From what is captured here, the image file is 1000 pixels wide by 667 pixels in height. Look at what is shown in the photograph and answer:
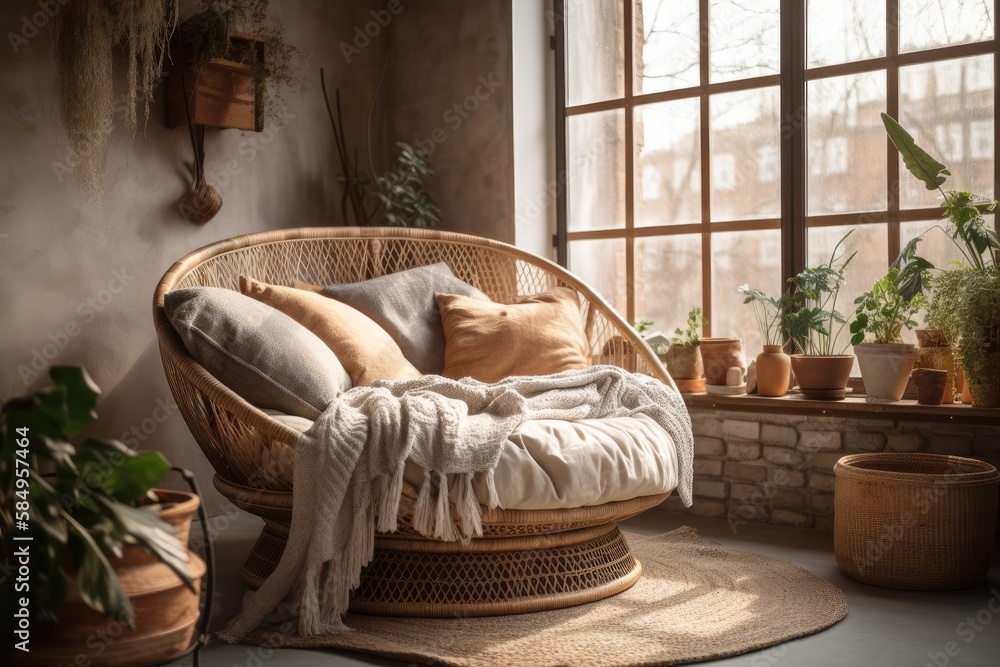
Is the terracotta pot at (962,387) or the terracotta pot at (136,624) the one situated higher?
the terracotta pot at (962,387)

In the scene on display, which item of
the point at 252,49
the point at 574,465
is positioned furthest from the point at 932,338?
the point at 252,49

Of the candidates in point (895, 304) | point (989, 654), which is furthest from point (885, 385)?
point (989, 654)

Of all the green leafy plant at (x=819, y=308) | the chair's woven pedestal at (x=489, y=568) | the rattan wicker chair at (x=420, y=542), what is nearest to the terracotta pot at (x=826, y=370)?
the green leafy plant at (x=819, y=308)

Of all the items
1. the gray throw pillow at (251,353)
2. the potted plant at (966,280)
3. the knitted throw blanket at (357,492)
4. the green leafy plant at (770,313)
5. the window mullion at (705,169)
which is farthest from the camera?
the window mullion at (705,169)

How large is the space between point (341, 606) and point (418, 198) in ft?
6.57

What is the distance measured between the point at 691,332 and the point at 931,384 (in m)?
0.80

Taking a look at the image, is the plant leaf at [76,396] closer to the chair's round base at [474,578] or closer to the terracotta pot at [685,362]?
the chair's round base at [474,578]

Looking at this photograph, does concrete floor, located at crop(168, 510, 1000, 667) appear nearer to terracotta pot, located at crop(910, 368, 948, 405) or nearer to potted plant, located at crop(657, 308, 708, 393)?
terracotta pot, located at crop(910, 368, 948, 405)

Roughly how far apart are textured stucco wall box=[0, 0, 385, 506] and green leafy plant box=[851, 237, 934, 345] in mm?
2096

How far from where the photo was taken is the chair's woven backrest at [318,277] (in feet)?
6.90

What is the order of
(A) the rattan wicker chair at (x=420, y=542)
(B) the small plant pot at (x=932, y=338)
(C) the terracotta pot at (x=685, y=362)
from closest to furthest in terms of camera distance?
1. (A) the rattan wicker chair at (x=420, y=542)
2. (B) the small plant pot at (x=932, y=338)
3. (C) the terracotta pot at (x=685, y=362)

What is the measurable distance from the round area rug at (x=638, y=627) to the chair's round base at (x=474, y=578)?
0.03 meters

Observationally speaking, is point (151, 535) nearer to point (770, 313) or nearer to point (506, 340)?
point (506, 340)

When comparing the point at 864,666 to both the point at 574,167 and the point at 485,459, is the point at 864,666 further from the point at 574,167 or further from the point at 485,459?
the point at 574,167
